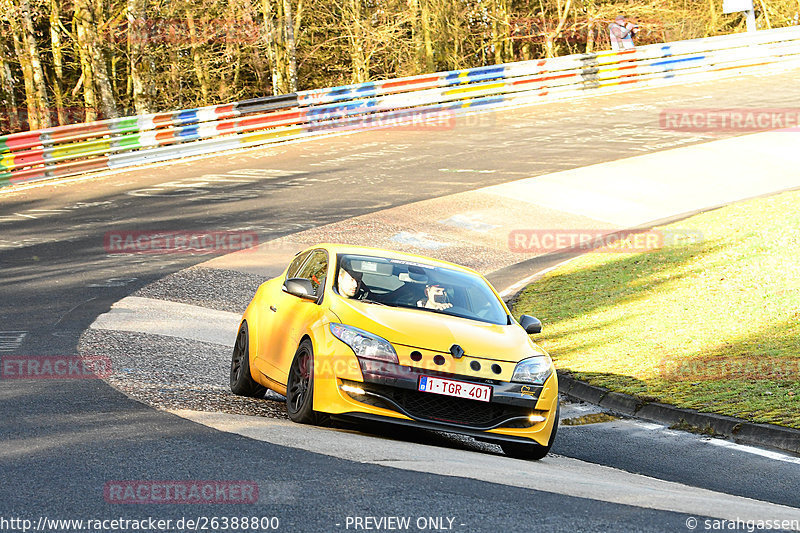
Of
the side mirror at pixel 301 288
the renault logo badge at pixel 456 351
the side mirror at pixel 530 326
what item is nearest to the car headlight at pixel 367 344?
the renault logo badge at pixel 456 351

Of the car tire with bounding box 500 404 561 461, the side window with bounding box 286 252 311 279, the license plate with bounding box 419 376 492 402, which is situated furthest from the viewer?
the side window with bounding box 286 252 311 279

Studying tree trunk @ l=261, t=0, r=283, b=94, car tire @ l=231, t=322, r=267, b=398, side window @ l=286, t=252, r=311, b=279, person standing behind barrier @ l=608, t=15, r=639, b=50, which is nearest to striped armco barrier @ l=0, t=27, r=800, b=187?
person standing behind barrier @ l=608, t=15, r=639, b=50

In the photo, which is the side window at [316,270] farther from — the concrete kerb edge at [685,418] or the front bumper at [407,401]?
the concrete kerb edge at [685,418]

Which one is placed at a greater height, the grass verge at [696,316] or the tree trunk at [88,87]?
the tree trunk at [88,87]

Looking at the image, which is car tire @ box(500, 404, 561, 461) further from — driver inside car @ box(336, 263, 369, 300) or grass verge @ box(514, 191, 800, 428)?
grass verge @ box(514, 191, 800, 428)

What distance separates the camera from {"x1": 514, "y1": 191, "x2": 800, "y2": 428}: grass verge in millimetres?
10484

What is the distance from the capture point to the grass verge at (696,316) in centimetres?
1048

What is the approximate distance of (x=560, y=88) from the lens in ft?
119

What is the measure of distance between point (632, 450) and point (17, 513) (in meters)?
5.08

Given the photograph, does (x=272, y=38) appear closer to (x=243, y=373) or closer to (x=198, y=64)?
(x=198, y=64)

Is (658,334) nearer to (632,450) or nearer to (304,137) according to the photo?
(632,450)

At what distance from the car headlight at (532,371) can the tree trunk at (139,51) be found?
24.9 meters

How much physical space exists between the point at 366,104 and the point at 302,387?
24620 millimetres

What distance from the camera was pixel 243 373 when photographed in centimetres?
966
